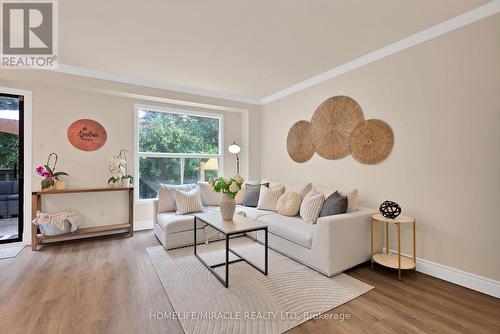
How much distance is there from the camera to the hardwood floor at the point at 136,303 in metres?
1.70

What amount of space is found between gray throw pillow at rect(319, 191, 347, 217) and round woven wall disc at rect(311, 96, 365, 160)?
2.68 feet

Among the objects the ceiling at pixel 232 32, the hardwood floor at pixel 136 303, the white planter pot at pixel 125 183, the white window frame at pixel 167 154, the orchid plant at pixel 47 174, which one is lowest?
the hardwood floor at pixel 136 303

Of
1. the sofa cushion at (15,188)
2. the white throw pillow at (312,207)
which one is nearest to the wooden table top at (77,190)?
the sofa cushion at (15,188)

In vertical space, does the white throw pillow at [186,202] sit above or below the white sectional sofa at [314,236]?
above

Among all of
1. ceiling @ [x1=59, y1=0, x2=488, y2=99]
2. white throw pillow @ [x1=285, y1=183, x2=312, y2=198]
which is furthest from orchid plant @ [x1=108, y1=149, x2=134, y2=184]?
white throw pillow @ [x1=285, y1=183, x2=312, y2=198]

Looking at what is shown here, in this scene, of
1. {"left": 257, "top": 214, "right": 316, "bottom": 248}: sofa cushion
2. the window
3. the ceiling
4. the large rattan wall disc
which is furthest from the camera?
the window

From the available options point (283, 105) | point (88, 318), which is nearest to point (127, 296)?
point (88, 318)

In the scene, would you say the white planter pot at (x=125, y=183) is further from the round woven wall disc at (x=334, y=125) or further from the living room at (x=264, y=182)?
the round woven wall disc at (x=334, y=125)

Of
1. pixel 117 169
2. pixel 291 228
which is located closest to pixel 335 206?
pixel 291 228

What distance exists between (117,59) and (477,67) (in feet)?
13.4

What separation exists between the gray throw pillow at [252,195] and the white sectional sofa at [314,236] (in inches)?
25.7

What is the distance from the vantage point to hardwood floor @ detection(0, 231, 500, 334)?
170 centimetres

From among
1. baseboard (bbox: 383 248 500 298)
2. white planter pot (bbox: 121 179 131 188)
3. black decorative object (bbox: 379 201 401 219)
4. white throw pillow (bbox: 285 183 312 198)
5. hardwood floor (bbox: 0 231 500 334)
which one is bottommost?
hardwood floor (bbox: 0 231 500 334)

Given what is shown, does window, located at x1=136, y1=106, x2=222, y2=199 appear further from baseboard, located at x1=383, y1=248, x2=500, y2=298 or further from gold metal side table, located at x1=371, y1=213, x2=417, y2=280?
baseboard, located at x1=383, y1=248, x2=500, y2=298
